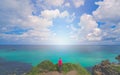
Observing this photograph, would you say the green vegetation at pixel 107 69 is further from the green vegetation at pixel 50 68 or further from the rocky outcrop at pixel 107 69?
the green vegetation at pixel 50 68

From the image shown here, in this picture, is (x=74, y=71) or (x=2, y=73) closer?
(x=74, y=71)

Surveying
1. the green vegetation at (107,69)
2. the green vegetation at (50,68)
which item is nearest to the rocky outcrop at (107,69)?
the green vegetation at (107,69)

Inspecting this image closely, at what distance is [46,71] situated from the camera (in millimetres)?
26641

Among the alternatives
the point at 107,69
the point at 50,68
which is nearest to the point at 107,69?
the point at 107,69

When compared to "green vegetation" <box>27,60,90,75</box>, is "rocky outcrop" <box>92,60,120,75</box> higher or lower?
lower

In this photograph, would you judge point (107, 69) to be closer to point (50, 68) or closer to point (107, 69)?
point (107, 69)

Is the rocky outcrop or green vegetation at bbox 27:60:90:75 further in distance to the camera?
the rocky outcrop

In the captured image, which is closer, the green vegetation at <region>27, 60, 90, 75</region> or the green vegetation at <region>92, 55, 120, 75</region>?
the green vegetation at <region>27, 60, 90, 75</region>

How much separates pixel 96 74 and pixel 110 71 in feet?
14.2

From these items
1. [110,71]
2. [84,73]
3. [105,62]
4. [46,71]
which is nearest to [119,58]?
[105,62]

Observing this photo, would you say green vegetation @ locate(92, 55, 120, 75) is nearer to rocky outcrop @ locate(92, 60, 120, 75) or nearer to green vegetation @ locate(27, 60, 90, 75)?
rocky outcrop @ locate(92, 60, 120, 75)

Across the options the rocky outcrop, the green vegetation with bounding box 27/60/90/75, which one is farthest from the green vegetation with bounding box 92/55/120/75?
the green vegetation with bounding box 27/60/90/75

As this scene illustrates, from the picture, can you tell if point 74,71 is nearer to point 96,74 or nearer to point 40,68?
point 40,68

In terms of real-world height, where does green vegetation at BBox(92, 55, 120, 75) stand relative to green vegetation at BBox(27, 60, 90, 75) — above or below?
below
